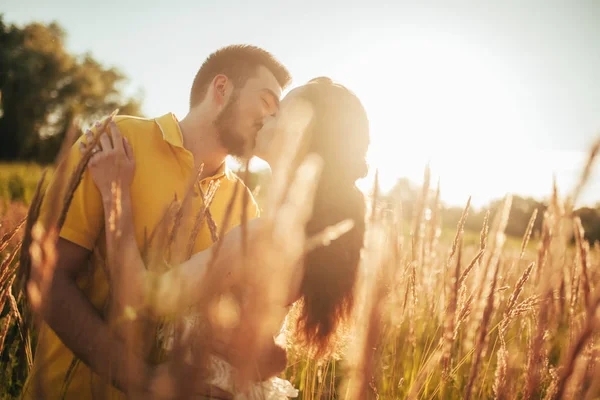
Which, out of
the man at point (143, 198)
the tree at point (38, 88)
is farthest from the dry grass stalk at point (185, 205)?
the tree at point (38, 88)

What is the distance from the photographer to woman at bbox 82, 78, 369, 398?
179cm

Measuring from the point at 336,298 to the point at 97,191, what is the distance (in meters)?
1.42

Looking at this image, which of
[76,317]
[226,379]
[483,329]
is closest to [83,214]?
[76,317]

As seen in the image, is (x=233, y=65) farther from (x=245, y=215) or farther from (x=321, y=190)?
(x=245, y=215)

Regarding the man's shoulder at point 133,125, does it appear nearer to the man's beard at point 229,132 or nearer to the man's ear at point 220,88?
the man's beard at point 229,132

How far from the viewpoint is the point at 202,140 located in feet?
9.65

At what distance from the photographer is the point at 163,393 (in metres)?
0.77

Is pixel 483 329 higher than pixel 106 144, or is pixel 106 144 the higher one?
pixel 106 144

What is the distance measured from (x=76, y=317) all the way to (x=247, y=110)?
207cm

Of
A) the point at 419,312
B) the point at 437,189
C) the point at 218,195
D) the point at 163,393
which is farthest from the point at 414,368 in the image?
the point at 218,195

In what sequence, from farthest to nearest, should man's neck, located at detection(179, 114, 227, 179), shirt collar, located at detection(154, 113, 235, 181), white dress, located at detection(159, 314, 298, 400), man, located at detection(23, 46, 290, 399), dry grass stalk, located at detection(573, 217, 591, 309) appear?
man's neck, located at detection(179, 114, 227, 179), shirt collar, located at detection(154, 113, 235, 181), white dress, located at detection(159, 314, 298, 400), man, located at detection(23, 46, 290, 399), dry grass stalk, located at detection(573, 217, 591, 309)

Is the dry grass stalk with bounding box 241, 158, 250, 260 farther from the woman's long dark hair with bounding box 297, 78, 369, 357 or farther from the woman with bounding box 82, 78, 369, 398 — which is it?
the woman's long dark hair with bounding box 297, 78, 369, 357

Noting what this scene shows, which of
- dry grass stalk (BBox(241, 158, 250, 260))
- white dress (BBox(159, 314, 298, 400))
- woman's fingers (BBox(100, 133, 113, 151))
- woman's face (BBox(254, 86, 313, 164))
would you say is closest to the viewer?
dry grass stalk (BBox(241, 158, 250, 260))

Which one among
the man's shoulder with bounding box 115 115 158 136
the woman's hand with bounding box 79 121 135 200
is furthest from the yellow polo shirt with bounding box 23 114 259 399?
the woman's hand with bounding box 79 121 135 200
